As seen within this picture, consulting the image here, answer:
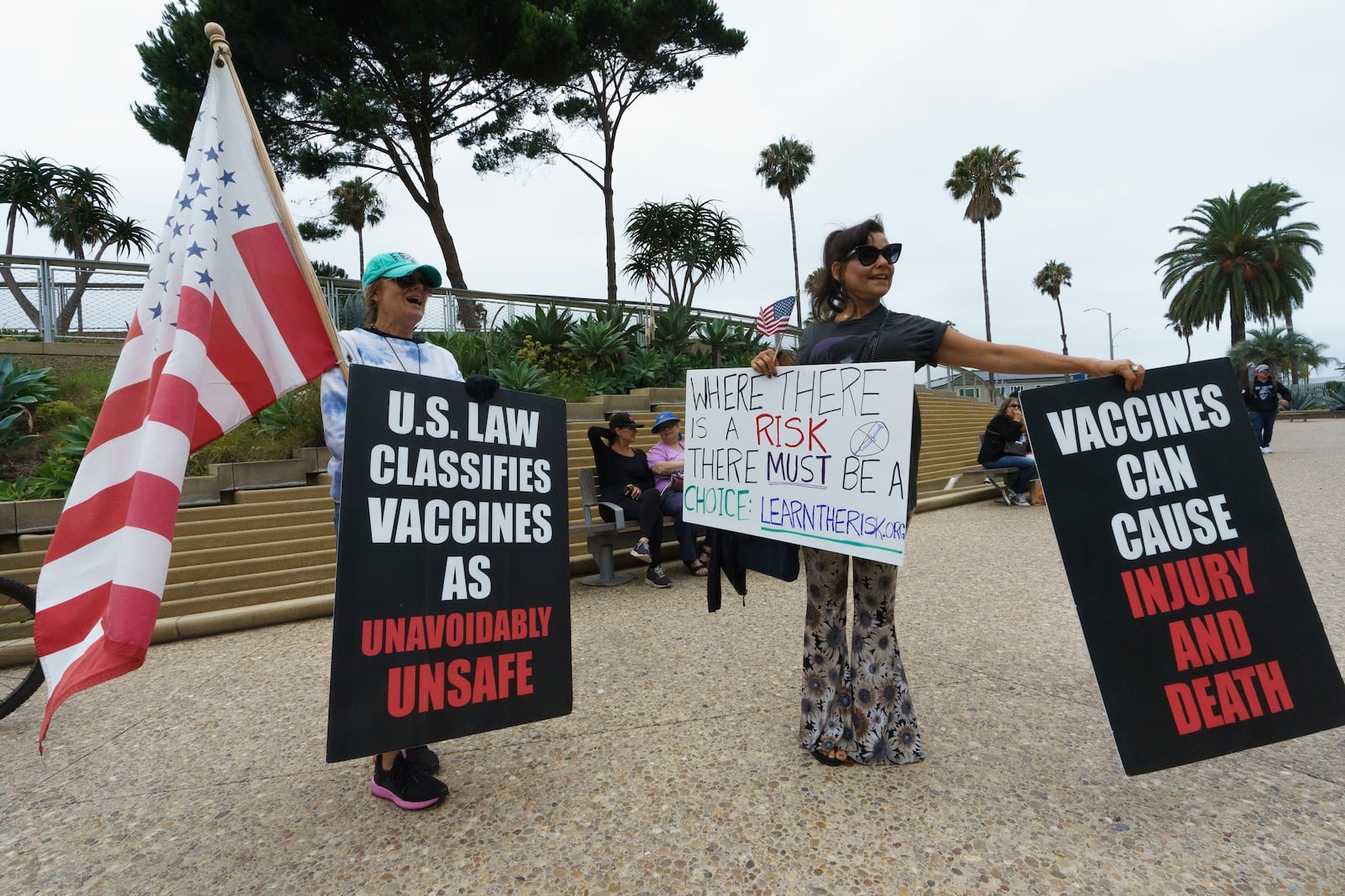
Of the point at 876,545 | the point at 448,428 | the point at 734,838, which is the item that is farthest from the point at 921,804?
the point at 448,428

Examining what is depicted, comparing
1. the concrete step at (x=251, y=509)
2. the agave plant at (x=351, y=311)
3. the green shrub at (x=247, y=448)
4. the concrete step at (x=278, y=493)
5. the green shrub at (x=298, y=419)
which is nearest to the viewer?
the concrete step at (x=251, y=509)

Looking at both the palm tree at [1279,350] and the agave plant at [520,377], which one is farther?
the palm tree at [1279,350]

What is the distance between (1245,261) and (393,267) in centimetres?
4248

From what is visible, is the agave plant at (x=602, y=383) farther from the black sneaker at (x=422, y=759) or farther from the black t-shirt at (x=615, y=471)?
the black sneaker at (x=422, y=759)

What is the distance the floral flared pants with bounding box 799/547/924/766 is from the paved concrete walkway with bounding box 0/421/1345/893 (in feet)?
0.35

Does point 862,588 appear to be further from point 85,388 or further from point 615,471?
point 85,388

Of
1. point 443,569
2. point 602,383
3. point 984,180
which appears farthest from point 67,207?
point 984,180

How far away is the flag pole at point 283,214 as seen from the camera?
7.77ft

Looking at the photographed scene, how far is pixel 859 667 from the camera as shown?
250 cm

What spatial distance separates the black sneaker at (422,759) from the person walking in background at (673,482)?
3.03m

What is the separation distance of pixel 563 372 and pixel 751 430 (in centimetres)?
850

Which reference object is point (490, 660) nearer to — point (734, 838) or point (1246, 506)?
point (734, 838)

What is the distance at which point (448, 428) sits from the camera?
97.1 inches

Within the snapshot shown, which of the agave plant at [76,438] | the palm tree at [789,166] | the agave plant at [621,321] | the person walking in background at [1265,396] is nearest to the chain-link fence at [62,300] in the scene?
the agave plant at [76,438]
